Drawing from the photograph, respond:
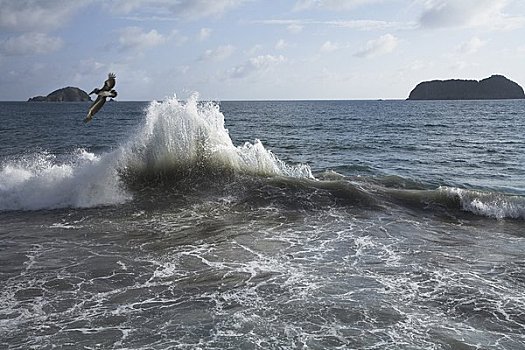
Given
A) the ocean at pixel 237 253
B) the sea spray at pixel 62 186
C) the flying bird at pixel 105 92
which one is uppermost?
the flying bird at pixel 105 92

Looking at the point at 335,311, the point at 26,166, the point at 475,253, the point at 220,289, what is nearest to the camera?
the point at 335,311

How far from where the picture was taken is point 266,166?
671 inches

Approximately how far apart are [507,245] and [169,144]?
1089cm

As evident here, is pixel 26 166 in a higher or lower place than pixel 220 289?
higher

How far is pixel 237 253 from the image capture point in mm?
9477

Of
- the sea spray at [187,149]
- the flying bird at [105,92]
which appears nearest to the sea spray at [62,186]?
the sea spray at [187,149]

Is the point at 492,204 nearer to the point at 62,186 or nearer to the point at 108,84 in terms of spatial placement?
the point at 108,84

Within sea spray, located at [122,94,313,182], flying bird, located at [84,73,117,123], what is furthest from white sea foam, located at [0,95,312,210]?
flying bird, located at [84,73,117,123]

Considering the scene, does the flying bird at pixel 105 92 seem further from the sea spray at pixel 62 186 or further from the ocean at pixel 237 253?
the sea spray at pixel 62 186

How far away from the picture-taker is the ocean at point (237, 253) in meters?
6.32

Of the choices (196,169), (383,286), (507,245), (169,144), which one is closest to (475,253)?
(507,245)

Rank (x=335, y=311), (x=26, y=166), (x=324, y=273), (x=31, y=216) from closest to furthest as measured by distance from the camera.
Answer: (x=335, y=311) < (x=324, y=273) < (x=31, y=216) < (x=26, y=166)

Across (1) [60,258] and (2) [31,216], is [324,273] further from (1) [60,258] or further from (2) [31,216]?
(2) [31,216]

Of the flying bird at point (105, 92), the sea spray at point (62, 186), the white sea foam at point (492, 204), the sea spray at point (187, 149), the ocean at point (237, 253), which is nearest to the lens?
the ocean at point (237, 253)
